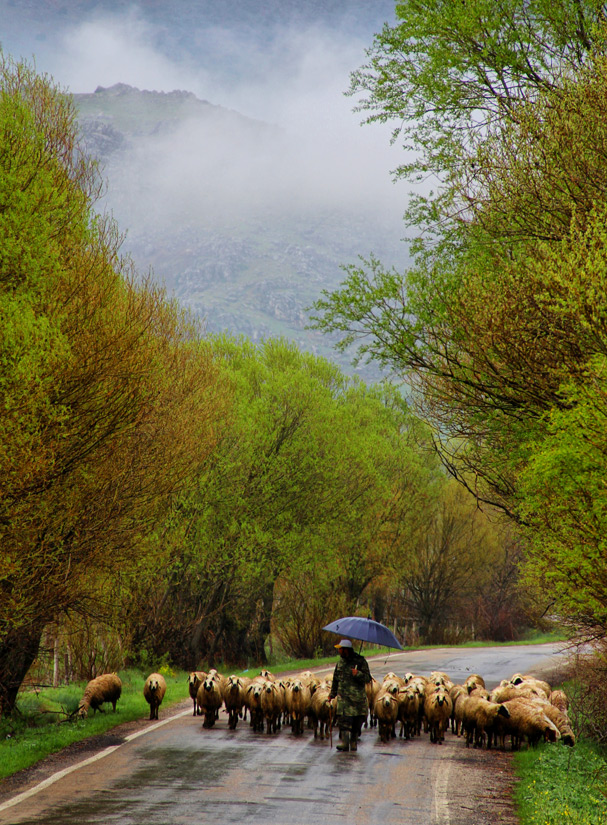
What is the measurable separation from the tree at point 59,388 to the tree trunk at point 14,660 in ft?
0.09

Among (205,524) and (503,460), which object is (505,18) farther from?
(205,524)

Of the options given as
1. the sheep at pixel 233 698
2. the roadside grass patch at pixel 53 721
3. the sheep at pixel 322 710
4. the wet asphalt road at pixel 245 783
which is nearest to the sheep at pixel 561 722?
the wet asphalt road at pixel 245 783

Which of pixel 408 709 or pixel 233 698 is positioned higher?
pixel 233 698

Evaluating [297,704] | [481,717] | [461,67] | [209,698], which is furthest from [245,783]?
[461,67]

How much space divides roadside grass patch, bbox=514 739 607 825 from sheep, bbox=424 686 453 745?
135 cm

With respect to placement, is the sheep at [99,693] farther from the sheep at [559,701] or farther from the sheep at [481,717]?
the sheep at [559,701]

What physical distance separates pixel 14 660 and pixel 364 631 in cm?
644

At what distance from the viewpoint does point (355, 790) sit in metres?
9.37

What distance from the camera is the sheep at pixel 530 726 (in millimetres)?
12477

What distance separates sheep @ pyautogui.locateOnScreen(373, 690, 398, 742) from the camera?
12.9 m

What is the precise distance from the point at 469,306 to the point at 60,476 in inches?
266

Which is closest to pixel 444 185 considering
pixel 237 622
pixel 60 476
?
pixel 60 476

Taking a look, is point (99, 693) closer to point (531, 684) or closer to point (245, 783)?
point (245, 783)

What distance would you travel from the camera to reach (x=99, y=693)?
586 inches
